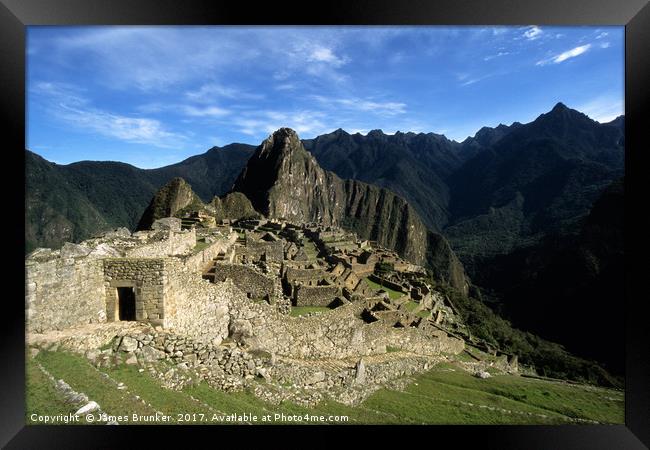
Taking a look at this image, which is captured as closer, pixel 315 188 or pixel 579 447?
pixel 579 447

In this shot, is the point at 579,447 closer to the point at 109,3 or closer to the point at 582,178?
the point at 109,3

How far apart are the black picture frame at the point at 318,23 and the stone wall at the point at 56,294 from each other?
21.2 inches

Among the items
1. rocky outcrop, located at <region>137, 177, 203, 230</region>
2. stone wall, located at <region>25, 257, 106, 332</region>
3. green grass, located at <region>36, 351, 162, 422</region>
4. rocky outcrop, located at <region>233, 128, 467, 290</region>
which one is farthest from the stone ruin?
rocky outcrop, located at <region>233, 128, 467, 290</region>

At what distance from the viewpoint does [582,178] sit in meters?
133

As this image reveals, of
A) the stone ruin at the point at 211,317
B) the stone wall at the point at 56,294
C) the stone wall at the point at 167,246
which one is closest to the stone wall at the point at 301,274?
the stone ruin at the point at 211,317

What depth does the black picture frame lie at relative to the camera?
5.58 m

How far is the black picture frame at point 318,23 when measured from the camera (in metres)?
5.58

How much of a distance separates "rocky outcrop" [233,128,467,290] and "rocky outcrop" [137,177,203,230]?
7420cm

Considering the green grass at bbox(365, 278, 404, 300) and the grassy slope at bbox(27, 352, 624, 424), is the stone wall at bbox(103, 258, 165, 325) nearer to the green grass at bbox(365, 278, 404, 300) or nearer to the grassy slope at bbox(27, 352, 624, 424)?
the grassy slope at bbox(27, 352, 624, 424)

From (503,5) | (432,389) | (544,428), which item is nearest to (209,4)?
(503,5)

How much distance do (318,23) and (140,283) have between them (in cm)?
526

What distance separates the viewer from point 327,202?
17788cm

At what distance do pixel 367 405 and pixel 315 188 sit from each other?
541ft

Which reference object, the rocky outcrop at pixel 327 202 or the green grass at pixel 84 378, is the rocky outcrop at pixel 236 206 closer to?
the rocky outcrop at pixel 327 202
